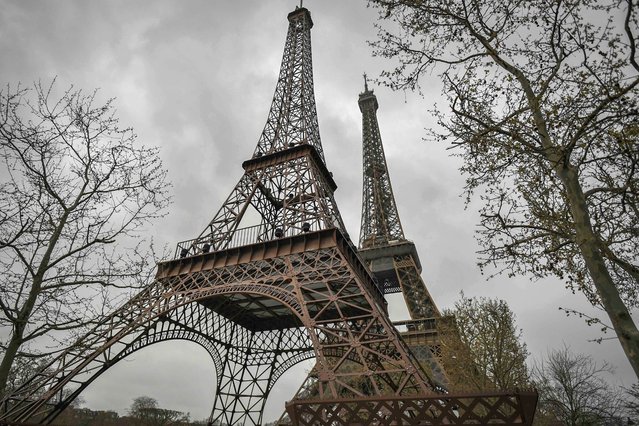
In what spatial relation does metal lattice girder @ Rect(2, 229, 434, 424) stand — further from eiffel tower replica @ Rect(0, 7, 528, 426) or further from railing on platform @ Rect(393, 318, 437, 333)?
railing on platform @ Rect(393, 318, 437, 333)

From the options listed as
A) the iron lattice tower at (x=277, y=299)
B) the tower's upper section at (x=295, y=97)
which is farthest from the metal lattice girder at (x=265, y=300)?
the tower's upper section at (x=295, y=97)

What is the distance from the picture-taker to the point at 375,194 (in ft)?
171

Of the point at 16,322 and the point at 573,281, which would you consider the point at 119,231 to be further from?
the point at 573,281

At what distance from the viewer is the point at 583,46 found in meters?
6.45

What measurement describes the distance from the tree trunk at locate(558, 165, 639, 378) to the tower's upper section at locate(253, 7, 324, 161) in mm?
19532

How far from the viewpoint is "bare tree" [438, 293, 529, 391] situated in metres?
17.3

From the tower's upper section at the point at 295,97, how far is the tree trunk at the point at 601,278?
19532 mm

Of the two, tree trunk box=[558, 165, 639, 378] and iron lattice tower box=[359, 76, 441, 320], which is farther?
iron lattice tower box=[359, 76, 441, 320]

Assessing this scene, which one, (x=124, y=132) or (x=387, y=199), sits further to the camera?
(x=387, y=199)

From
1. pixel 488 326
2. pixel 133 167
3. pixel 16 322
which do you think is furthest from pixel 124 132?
pixel 488 326

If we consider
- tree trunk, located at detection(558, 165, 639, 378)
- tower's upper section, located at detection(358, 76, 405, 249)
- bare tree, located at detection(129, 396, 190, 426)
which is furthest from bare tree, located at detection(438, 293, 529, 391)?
bare tree, located at detection(129, 396, 190, 426)

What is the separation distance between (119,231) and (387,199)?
44.4m

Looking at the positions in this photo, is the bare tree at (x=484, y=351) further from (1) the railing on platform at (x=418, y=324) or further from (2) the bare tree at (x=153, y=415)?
(2) the bare tree at (x=153, y=415)

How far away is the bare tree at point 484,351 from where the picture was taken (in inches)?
682
